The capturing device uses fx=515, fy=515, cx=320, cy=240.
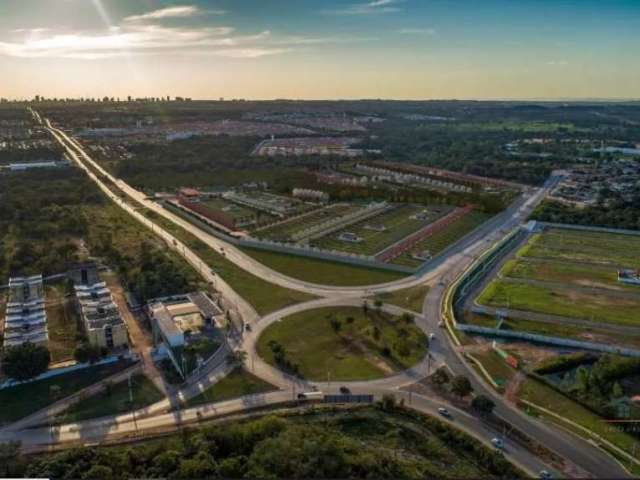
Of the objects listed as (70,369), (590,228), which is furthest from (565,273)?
(70,369)

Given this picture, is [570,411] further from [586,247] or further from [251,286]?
[586,247]

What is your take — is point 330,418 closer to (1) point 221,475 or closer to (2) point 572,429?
(1) point 221,475

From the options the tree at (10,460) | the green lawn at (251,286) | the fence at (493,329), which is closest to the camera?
the tree at (10,460)

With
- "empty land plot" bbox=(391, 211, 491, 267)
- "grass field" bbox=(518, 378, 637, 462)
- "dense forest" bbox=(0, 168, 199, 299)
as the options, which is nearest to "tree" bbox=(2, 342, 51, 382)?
"dense forest" bbox=(0, 168, 199, 299)

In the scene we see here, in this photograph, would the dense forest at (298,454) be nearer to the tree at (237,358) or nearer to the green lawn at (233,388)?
the green lawn at (233,388)

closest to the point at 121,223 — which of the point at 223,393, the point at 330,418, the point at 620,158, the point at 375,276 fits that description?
the point at 375,276

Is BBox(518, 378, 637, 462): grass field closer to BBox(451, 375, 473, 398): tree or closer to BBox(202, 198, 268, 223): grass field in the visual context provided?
BBox(451, 375, 473, 398): tree

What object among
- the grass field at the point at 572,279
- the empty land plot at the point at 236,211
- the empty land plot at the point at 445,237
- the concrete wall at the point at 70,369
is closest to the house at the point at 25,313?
the concrete wall at the point at 70,369
